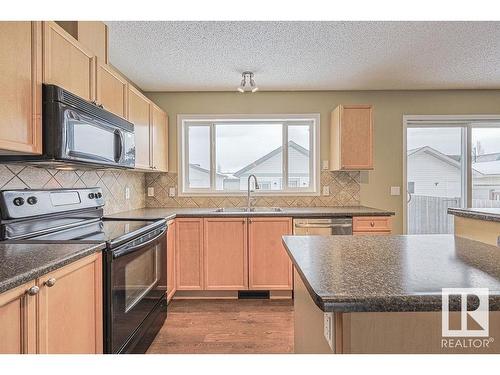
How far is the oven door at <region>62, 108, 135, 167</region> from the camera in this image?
164 cm

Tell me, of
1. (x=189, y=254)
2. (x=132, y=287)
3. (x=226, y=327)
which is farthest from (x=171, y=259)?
(x=132, y=287)

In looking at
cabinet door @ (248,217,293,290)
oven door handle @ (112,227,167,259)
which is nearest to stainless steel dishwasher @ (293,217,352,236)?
cabinet door @ (248,217,293,290)

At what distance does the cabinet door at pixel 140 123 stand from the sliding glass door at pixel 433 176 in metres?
3.05

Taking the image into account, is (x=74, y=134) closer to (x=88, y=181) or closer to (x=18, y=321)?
(x=18, y=321)

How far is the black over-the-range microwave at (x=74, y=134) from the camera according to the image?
5.06ft

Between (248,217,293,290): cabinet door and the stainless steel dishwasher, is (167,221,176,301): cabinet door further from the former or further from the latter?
the stainless steel dishwasher

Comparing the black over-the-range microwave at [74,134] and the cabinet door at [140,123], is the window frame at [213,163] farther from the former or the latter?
the black over-the-range microwave at [74,134]

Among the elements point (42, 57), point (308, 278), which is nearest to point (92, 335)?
point (308, 278)

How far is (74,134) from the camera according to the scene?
65.8 inches

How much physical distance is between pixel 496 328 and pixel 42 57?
2.06m

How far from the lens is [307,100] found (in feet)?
12.9

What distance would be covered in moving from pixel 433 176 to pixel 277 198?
194 centimetres

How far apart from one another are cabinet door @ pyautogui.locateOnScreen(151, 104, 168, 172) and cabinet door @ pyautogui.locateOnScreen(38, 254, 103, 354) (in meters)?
1.96

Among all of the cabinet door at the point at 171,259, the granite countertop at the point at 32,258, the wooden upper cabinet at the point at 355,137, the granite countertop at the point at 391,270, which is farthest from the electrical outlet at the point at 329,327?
the wooden upper cabinet at the point at 355,137
